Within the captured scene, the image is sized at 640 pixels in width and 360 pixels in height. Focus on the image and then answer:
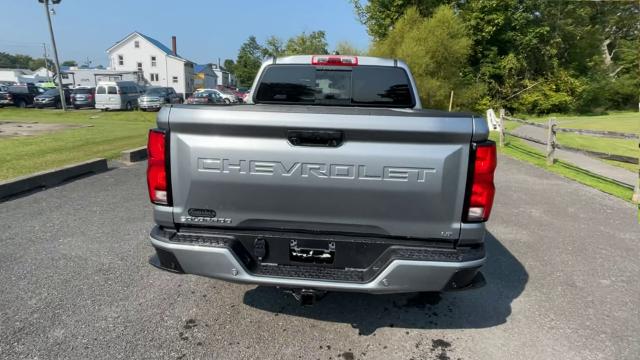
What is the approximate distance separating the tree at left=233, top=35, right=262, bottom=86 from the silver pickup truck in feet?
297

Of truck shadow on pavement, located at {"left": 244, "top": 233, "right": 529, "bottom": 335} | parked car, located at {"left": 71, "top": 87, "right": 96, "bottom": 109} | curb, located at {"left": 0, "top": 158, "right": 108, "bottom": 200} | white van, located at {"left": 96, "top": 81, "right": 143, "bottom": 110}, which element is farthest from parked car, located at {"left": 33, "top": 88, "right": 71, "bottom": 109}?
truck shadow on pavement, located at {"left": 244, "top": 233, "right": 529, "bottom": 335}

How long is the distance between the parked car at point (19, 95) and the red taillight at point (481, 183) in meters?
33.9

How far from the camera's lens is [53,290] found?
11.8 ft

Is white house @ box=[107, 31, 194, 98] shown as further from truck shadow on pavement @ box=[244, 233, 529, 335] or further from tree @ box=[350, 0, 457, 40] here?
truck shadow on pavement @ box=[244, 233, 529, 335]

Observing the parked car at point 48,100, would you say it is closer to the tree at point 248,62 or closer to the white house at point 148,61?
the white house at point 148,61

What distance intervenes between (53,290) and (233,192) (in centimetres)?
224

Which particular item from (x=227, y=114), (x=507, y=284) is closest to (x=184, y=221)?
(x=227, y=114)

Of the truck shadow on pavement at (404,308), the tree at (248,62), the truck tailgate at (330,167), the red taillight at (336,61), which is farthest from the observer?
the tree at (248,62)

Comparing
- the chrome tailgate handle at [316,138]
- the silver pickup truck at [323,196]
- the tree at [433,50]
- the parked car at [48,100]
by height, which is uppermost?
the tree at [433,50]

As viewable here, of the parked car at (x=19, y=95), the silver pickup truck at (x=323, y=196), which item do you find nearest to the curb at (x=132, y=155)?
the silver pickup truck at (x=323, y=196)

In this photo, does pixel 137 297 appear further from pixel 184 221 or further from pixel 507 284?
pixel 507 284

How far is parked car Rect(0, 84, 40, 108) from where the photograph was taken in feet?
91.9

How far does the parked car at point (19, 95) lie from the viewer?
28016 millimetres

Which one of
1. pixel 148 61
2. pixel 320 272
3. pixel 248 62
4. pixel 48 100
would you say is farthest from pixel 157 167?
pixel 248 62
